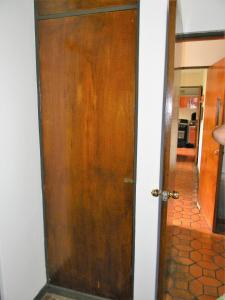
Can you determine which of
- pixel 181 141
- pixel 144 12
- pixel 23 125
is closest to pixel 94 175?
pixel 23 125

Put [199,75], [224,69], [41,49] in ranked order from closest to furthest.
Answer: [41,49], [224,69], [199,75]

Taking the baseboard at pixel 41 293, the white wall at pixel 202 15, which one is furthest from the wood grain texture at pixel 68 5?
the baseboard at pixel 41 293

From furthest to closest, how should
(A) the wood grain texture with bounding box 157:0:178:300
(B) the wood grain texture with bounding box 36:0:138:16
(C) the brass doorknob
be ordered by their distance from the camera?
(B) the wood grain texture with bounding box 36:0:138:16
(C) the brass doorknob
(A) the wood grain texture with bounding box 157:0:178:300

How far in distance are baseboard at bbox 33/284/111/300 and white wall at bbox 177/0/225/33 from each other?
2.18 meters

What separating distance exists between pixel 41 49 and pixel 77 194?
1061 millimetres

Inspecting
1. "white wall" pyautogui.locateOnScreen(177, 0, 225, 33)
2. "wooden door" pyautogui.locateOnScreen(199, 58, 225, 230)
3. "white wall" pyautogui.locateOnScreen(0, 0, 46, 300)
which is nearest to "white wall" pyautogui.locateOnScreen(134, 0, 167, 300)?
"white wall" pyautogui.locateOnScreen(177, 0, 225, 33)

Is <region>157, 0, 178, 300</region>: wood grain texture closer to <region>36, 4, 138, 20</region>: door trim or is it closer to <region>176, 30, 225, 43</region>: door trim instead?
<region>36, 4, 138, 20</region>: door trim

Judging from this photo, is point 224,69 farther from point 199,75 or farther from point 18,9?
point 199,75

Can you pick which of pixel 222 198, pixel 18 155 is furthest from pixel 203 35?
pixel 222 198

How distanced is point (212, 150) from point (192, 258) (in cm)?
123

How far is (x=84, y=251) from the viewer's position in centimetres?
172

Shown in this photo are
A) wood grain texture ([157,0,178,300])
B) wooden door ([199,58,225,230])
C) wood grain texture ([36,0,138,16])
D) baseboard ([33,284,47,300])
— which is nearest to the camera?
wood grain texture ([157,0,178,300])

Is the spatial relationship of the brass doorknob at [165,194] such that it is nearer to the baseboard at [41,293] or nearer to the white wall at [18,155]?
the white wall at [18,155]

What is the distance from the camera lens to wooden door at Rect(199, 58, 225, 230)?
2.51 meters
